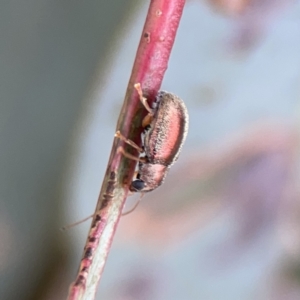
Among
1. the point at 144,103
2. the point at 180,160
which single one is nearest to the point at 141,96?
the point at 144,103

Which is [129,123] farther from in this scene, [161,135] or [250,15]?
[250,15]

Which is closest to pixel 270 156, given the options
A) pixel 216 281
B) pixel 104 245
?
pixel 216 281

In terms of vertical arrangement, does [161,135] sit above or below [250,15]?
below

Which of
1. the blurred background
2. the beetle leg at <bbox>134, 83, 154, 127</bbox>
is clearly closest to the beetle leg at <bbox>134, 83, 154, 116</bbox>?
the beetle leg at <bbox>134, 83, 154, 127</bbox>

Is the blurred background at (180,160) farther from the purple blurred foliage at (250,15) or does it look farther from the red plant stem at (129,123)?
the red plant stem at (129,123)

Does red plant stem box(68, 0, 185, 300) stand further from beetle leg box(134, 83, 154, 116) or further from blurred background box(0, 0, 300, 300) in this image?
blurred background box(0, 0, 300, 300)
